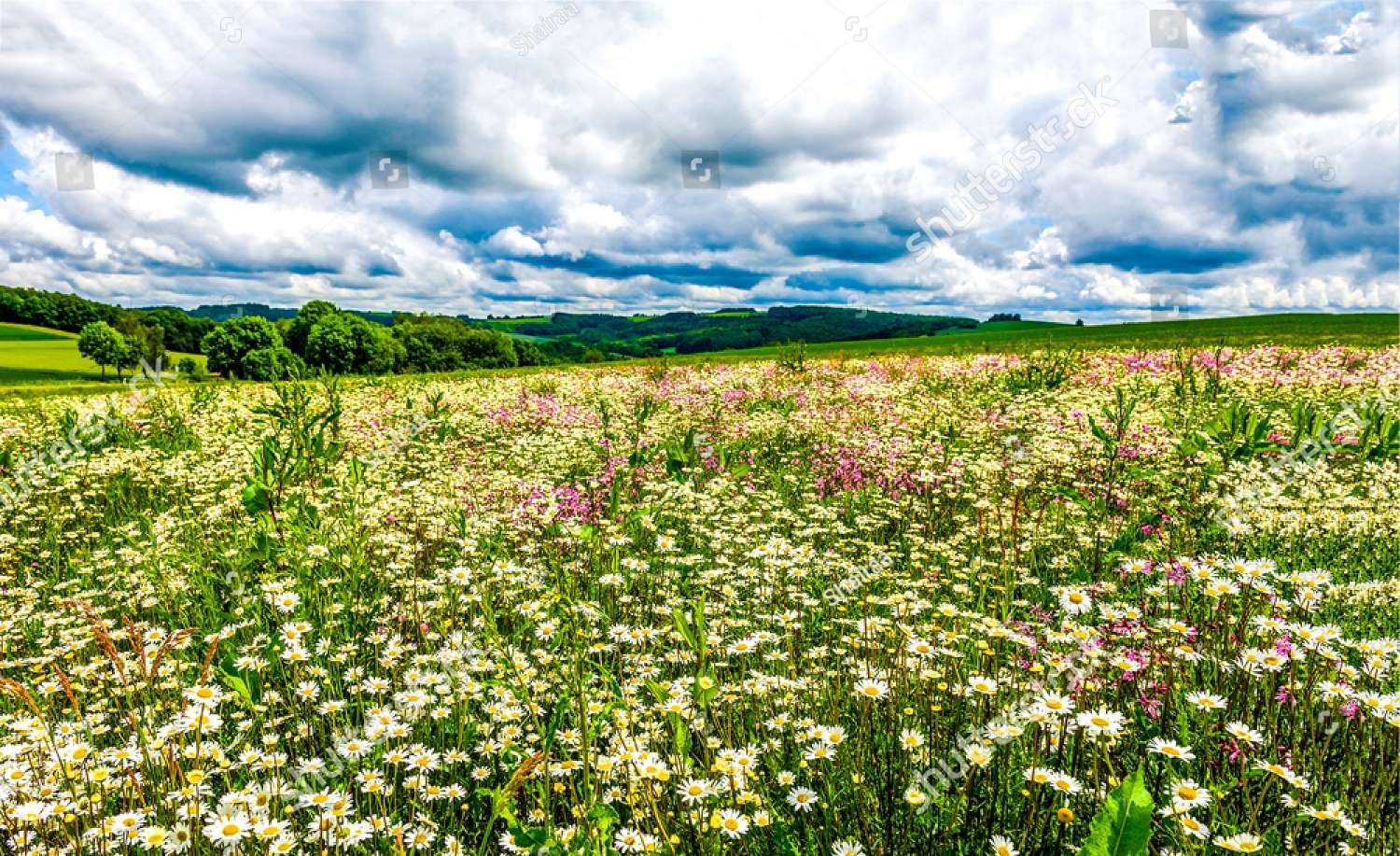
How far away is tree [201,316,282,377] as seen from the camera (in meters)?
69.1

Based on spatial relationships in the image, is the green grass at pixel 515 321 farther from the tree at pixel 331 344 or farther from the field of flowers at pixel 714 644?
the field of flowers at pixel 714 644

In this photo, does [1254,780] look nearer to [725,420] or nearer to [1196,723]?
[1196,723]

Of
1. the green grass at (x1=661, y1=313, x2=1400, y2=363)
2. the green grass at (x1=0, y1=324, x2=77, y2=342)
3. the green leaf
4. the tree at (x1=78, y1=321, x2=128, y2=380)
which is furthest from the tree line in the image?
the green leaf

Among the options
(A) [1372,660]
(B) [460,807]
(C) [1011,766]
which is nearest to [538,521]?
→ (B) [460,807]

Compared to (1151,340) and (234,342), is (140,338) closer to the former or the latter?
(234,342)

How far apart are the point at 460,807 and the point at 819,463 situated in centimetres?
655

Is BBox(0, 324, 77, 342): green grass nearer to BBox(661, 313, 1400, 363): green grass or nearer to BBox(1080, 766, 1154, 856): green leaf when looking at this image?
BBox(661, 313, 1400, 363): green grass

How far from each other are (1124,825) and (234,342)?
8564 centimetres

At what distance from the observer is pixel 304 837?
2586mm

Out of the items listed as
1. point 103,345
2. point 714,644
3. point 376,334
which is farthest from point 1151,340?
point 103,345

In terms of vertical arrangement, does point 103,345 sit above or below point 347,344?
below

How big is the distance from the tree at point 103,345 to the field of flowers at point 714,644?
257 feet

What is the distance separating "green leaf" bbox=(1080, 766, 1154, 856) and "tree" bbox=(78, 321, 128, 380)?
91.9 m

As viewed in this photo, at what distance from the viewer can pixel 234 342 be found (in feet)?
228
